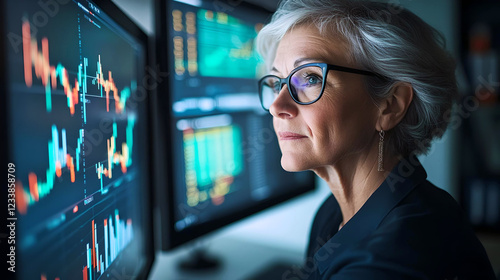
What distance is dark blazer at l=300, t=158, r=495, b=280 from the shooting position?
0.62 metres

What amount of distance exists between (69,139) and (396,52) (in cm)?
65

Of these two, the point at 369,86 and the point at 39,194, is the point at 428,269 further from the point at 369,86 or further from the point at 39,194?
the point at 39,194

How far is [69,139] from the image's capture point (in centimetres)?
50

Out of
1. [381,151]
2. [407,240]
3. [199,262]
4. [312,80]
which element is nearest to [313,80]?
[312,80]

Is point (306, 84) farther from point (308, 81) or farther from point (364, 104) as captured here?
point (364, 104)

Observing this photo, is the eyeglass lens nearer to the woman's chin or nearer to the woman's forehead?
the woman's forehead

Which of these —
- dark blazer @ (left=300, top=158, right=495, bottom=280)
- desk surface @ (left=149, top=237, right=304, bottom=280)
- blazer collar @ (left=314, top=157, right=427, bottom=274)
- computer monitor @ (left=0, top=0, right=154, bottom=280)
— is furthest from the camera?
desk surface @ (left=149, top=237, right=304, bottom=280)

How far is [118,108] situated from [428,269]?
0.62 m

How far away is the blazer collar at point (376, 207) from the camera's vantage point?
2.59ft

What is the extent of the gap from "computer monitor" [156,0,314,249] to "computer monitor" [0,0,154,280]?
0.14 m

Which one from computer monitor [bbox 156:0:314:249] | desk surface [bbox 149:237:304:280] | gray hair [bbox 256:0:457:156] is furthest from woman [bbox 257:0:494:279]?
desk surface [bbox 149:237:304:280]

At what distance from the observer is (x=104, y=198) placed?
0.64m

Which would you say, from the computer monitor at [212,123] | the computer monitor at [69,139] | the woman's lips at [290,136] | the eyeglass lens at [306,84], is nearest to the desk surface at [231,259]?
the computer monitor at [212,123]

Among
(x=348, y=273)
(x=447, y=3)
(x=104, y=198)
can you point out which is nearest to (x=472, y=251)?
(x=348, y=273)
